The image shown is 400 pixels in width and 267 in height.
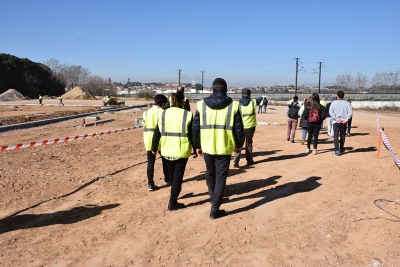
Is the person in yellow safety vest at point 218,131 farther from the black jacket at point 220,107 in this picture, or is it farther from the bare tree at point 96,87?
the bare tree at point 96,87

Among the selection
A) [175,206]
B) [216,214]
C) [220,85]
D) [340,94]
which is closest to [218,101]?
[220,85]

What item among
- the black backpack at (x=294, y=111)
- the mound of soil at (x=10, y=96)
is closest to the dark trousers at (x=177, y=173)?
the black backpack at (x=294, y=111)

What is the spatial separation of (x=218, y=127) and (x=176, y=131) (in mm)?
664

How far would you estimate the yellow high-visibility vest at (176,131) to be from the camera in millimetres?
4875

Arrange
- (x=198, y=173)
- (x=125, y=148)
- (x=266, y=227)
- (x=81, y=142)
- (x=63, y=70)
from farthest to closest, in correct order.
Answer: (x=63, y=70)
(x=81, y=142)
(x=125, y=148)
(x=198, y=173)
(x=266, y=227)

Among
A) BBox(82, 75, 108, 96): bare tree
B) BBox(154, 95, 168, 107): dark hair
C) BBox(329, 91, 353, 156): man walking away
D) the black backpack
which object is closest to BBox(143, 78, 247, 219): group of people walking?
BBox(154, 95, 168, 107): dark hair

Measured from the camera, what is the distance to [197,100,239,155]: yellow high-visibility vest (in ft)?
15.1

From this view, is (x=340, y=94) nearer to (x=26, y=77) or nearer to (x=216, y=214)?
(x=216, y=214)

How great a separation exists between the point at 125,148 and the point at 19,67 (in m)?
73.9

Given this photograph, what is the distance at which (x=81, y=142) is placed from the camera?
12.0m

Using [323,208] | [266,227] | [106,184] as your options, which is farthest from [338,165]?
[106,184]

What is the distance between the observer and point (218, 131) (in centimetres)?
464

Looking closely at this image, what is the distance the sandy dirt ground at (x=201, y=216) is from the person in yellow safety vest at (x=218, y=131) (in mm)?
605

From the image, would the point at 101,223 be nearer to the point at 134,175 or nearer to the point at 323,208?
the point at 134,175
